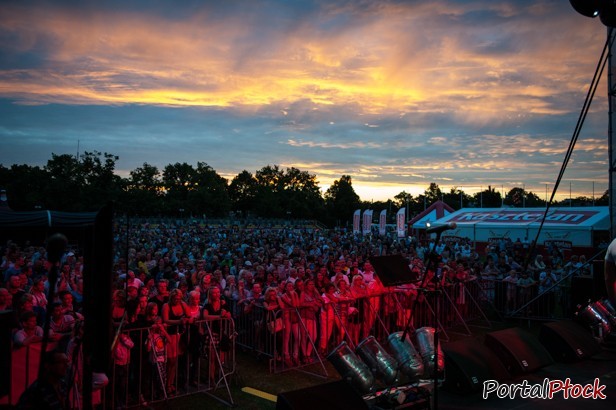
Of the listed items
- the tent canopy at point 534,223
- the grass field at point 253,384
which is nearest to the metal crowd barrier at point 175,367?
the grass field at point 253,384

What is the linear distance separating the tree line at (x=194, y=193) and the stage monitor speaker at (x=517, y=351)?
1440 inches

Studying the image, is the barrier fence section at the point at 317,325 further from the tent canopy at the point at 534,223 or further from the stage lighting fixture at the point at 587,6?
the tent canopy at the point at 534,223

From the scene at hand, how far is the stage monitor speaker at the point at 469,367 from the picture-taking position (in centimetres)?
730

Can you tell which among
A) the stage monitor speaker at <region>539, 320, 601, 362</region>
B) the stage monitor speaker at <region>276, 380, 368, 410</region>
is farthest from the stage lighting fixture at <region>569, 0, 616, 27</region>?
the stage monitor speaker at <region>539, 320, 601, 362</region>

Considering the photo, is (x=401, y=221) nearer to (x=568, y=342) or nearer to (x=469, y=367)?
(x=568, y=342)

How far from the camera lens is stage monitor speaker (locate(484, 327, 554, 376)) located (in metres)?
8.20

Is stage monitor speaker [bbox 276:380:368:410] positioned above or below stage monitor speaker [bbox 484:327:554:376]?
above

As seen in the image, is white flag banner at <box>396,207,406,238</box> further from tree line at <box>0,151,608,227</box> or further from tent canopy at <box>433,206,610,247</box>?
tree line at <box>0,151,608,227</box>

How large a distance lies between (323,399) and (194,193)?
93.8 metres

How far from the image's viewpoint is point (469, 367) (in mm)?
7406

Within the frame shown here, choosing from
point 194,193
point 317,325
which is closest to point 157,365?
point 317,325

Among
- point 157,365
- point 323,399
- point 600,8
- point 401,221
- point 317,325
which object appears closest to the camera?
point 600,8

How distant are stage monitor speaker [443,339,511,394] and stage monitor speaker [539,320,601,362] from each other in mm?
2208

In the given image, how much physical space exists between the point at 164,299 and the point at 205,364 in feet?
5.73
